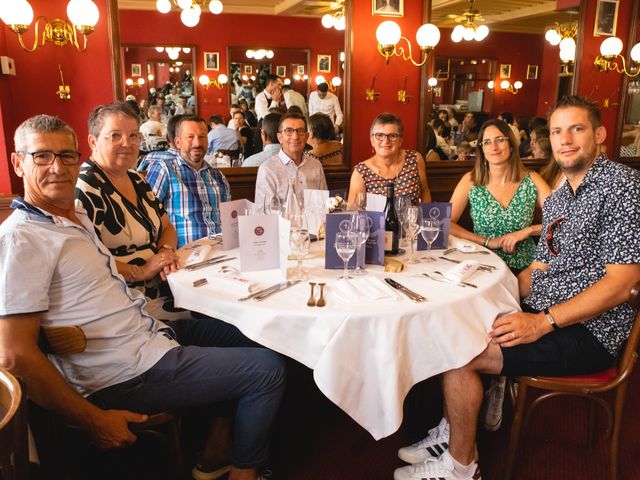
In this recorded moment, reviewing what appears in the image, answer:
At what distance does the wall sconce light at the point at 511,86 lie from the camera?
6.52 metres

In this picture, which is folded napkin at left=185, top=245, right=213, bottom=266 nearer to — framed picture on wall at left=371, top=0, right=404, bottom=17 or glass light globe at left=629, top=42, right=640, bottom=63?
framed picture on wall at left=371, top=0, right=404, bottom=17

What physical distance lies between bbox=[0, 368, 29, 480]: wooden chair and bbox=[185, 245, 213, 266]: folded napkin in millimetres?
1106

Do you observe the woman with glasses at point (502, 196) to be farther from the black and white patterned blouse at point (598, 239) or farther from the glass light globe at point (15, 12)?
the glass light globe at point (15, 12)

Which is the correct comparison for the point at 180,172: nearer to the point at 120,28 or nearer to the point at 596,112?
the point at 120,28

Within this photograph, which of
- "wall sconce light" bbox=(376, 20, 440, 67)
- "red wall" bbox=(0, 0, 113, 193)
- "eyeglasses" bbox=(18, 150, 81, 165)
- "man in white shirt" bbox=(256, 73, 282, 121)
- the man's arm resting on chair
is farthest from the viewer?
"man in white shirt" bbox=(256, 73, 282, 121)

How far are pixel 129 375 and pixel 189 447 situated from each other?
788 millimetres

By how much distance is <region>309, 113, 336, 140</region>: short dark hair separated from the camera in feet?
13.9

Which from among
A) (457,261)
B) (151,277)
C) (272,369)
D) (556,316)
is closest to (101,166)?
(151,277)

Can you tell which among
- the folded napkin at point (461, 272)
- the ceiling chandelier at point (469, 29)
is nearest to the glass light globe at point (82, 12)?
the folded napkin at point (461, 272)

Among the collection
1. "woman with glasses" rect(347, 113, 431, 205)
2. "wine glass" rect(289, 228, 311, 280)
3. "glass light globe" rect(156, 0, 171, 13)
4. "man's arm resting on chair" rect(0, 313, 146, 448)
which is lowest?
"man's arm resting on chair" rect(0, 313, 146, 448)

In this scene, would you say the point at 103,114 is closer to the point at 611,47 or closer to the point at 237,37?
the point at 237,37

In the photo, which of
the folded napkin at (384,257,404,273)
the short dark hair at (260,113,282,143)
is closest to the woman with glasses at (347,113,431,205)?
the short dark hair at (260,113,282,143)

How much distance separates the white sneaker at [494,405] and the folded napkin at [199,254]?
1405mm

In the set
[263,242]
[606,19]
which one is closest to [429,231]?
[263,242]
